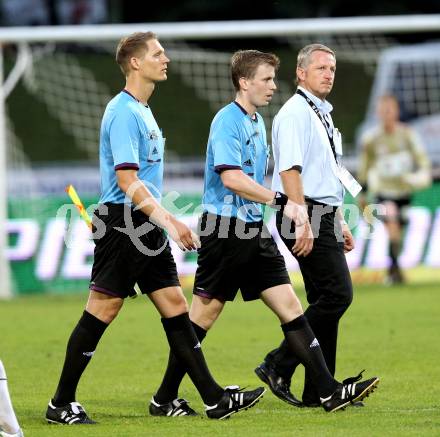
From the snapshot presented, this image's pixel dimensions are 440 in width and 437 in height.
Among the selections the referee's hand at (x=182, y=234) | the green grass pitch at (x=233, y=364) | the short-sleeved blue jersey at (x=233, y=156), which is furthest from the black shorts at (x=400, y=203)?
the referee's hand at (x=182, y=234)

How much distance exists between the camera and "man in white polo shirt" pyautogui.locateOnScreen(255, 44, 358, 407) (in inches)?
293

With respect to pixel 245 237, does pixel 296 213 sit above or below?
above

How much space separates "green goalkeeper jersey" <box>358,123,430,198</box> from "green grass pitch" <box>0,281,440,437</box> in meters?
1.37

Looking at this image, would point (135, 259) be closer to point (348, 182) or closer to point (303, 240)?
point (303, 240)

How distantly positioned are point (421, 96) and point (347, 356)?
17.8 m

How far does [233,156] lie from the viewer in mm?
7242

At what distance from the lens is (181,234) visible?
6836mm

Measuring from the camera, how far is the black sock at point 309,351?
7.25 metres

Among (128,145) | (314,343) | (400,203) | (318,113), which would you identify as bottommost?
(400,203)

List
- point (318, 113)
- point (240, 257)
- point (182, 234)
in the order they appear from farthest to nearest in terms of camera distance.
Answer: point (318, 113) → point (240, 257) → point (182, 234)

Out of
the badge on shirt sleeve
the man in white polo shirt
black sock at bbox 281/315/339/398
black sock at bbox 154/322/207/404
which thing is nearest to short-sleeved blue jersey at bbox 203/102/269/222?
the man in white polo shirt

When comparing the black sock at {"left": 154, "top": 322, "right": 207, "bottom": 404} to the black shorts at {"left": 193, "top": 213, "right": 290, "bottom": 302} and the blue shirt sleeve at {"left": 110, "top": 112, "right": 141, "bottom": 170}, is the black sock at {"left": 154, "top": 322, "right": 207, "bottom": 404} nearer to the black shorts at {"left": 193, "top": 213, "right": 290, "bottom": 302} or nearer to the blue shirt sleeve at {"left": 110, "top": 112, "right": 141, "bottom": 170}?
the black shorts at {"left": 193, "top": 213, "right": 290, "bottom": 302}

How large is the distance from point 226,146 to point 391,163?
903 centimetres

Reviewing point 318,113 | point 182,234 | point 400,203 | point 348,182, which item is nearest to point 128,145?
point 182,234
